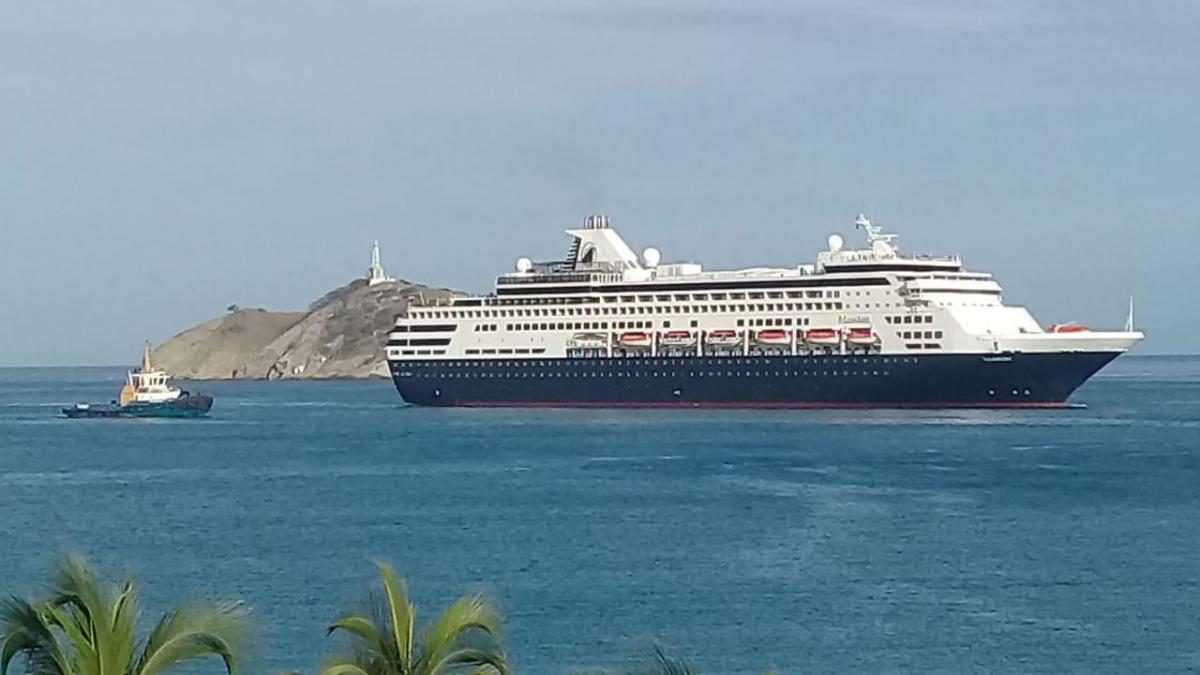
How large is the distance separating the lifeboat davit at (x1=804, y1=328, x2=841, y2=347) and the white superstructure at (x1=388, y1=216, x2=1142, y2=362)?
0.05 metres

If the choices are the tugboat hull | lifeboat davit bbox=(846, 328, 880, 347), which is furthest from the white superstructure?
the tugboat hull

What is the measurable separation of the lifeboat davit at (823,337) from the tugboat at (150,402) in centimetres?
2945

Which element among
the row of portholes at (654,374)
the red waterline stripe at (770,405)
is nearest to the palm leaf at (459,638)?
the row of portholes at (654,374)

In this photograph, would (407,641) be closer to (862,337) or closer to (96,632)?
(96,632)

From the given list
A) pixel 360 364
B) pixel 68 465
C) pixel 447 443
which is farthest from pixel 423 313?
pixel 360 364

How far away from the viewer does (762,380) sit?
65.9m

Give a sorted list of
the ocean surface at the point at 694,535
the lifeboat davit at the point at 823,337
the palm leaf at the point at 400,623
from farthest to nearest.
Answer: the lifeboat davit at the point at 823,337 < the ocean surface at the point at 694,535 < the palm leaf at the point at 400,623

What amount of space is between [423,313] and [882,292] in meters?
18.1

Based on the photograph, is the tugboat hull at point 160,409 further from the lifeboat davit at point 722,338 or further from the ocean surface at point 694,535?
the lifeboat davit at point 722,338

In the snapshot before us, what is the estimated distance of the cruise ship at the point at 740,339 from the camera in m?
62.6

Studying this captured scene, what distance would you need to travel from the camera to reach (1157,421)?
73500 millimetres

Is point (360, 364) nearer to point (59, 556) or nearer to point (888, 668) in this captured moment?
point (888, 668)

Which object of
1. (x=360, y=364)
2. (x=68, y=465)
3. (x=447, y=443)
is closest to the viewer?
(x=68, y=465)

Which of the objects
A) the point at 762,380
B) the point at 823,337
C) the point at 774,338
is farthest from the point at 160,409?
the point at 823,337
